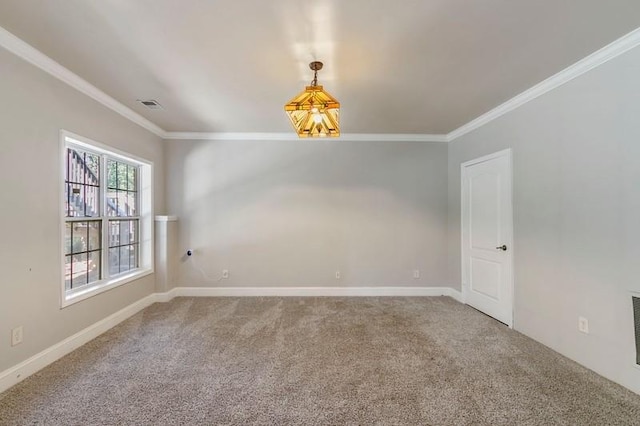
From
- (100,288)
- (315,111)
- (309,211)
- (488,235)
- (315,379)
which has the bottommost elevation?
(315,379)

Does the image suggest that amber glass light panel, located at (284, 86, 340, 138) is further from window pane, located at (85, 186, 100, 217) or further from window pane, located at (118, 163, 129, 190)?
window pane, located at (118, 163, 129, 190)

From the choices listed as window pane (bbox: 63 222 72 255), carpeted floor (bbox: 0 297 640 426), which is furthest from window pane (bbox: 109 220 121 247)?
carpeted floor (bbox: 0 297 640 426)

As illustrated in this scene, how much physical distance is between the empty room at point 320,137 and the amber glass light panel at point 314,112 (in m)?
0.02

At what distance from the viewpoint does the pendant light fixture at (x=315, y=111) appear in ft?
6.46

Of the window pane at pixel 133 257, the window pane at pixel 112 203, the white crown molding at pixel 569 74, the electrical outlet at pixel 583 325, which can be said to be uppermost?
the white crown molding at pixel 569 74

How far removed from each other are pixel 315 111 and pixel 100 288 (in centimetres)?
298

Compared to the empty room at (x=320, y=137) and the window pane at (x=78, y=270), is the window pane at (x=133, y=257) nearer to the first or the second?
the empty room at (x=320, y=137)

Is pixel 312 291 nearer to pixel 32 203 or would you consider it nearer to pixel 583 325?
pixel 583 325

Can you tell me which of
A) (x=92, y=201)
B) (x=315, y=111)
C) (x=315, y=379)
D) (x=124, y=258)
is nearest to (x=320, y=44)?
(x=315, y=111)

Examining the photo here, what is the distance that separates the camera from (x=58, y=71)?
2.33 m

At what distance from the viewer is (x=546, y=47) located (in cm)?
205

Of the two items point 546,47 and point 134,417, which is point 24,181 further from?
point 546,47

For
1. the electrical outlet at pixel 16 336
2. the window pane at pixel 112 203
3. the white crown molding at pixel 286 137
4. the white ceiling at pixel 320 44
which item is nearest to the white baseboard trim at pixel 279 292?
the electrical outlet at pixel 16 336

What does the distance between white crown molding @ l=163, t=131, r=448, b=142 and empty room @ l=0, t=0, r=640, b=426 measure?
18 centimetres
